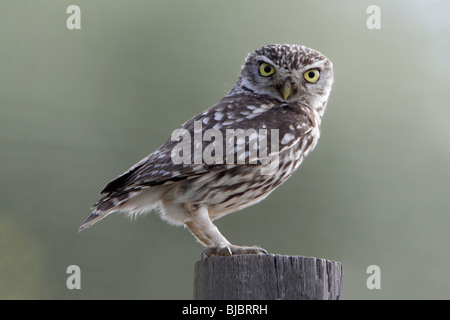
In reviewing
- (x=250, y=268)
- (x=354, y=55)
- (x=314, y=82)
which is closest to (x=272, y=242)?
(x=354, y=55)

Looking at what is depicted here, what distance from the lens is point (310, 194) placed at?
8.83 m

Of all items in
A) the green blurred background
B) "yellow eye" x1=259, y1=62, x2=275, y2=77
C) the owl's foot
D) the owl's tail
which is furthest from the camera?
the green blurred background

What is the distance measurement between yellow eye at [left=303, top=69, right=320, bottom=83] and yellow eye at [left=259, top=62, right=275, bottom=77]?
0.23 metres

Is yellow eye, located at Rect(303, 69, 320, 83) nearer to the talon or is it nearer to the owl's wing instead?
the owl's wing

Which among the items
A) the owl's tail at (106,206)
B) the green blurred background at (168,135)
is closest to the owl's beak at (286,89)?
the owl's tail at (106,206)

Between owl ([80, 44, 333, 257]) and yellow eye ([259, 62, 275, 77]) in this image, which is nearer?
owl ([80, 44, 333, 257])

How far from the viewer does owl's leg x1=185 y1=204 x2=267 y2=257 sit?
12.0 feet

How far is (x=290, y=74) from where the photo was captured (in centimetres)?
438

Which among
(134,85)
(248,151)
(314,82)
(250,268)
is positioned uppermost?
(134,85)

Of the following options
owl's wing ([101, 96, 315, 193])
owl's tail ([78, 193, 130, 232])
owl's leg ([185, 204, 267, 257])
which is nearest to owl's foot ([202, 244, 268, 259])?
owl's leg ([185, 204, 267, 257])

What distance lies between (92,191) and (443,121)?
5.32 m

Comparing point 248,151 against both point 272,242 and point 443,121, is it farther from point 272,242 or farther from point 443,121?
point 443,121

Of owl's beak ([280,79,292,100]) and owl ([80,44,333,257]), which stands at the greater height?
owl's beak ([280,79,292,100])

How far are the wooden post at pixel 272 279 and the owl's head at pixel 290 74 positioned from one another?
5.47ft
